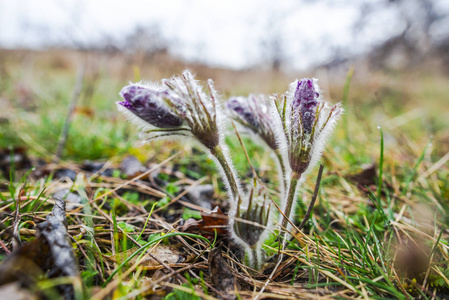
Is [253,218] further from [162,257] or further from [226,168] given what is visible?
[162,257]

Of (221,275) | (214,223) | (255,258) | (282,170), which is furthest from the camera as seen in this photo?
(282,170)

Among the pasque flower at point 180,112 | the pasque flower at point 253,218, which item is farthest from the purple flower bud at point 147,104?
the pasque flower at point 253,218

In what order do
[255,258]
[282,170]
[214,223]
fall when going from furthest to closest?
1. [282,170]
2. [214,223]
3. [255,258]

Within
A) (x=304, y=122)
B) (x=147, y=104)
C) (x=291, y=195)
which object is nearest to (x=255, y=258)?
(x=291, y=195)

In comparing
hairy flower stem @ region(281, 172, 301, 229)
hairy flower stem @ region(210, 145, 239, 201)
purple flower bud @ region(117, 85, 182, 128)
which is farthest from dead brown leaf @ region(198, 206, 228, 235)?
purple flower bud @ region(117, 85, 182, 128)

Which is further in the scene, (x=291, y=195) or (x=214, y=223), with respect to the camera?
(x=214, y=223)

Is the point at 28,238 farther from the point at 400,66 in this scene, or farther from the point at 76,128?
the point at 400,66

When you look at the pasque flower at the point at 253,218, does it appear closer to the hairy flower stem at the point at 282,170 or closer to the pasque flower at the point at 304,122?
the pasque flower at the point at 304,122

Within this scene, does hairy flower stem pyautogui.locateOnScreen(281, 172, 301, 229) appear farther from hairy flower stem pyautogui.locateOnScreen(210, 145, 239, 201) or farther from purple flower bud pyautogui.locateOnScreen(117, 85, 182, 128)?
purple flower bud pyautogui.locateOnScreen(117, 85, 182, 128)

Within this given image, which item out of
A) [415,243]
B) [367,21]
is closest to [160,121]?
[415,243]
